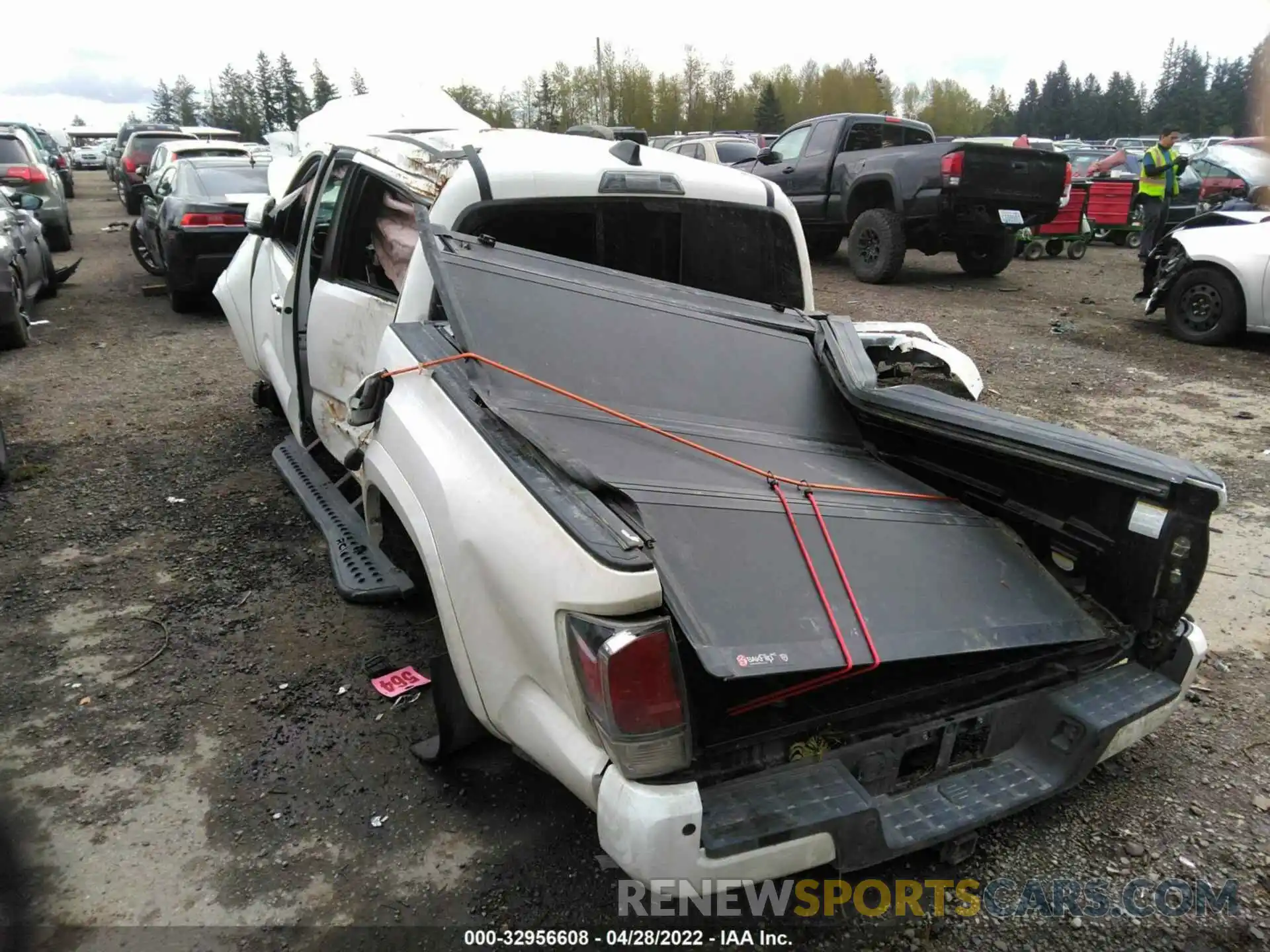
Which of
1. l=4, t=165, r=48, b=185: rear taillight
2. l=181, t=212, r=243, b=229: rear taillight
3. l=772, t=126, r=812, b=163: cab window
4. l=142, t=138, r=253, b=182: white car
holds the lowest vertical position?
l=181, t=212, r=243, b=229: rear taillight

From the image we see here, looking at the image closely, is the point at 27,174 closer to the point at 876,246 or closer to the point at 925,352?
the point at 876,246

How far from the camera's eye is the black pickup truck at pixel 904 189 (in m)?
10.3

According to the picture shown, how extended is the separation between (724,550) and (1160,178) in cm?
1240

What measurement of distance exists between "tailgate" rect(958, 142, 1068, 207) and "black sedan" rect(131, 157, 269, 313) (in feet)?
25.6

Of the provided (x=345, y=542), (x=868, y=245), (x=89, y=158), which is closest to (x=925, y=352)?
(x=345, y=542)

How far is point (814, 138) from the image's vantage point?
12109mm

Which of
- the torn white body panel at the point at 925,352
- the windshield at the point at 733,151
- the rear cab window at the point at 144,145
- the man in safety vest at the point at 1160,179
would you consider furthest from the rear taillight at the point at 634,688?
the rear cab window at the point at 144,145

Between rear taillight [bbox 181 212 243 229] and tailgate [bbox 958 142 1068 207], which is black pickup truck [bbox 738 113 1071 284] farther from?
rear taillight [bbox 181 212 243 229]

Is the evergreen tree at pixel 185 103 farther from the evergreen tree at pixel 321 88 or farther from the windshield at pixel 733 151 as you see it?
the windshield at pixel 733 151

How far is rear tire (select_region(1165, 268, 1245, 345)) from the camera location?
809 cm

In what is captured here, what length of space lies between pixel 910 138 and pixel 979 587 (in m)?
11.4

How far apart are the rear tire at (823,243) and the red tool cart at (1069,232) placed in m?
3.36

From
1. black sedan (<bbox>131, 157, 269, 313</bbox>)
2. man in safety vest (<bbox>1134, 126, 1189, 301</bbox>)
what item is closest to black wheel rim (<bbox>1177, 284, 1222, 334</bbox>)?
man in safety vest (<bbox>1134, 126, 1189, 301</bbox>)

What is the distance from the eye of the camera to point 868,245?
1134cm
